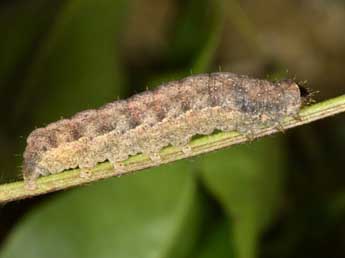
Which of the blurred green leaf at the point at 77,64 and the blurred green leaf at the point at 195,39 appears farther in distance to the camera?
the blurred green leaf at the point at 77,64

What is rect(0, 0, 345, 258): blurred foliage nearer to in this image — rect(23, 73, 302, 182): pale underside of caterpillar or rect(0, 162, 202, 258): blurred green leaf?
rect(0, 162, 202, 258): blurred green leaf

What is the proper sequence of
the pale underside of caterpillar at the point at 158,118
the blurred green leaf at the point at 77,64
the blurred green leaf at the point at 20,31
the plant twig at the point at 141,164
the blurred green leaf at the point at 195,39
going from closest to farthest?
the plant twig at the point at 141,164 < the pale underside of caterpillar at the point at 158,118 < the blurred green leaf at the point at 195,39 < the blurred green leaf at the point at 77,64 < the blurred green leaf at the point at 20,31

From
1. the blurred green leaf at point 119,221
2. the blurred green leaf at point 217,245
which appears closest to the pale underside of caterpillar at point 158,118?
the blurred green leaf at point 119,221

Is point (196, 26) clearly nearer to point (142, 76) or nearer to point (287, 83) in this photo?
point (142, 76)

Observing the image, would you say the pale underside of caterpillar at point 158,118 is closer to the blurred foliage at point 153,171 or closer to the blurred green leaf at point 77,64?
the blurred foliage at point 153,171

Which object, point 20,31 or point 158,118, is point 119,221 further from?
point 20,31

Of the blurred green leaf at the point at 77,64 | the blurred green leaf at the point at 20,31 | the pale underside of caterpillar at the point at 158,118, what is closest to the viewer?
the pale underside of caterpillar at the point at 158,118

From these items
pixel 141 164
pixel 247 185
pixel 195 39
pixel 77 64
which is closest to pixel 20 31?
pixel 77 64
